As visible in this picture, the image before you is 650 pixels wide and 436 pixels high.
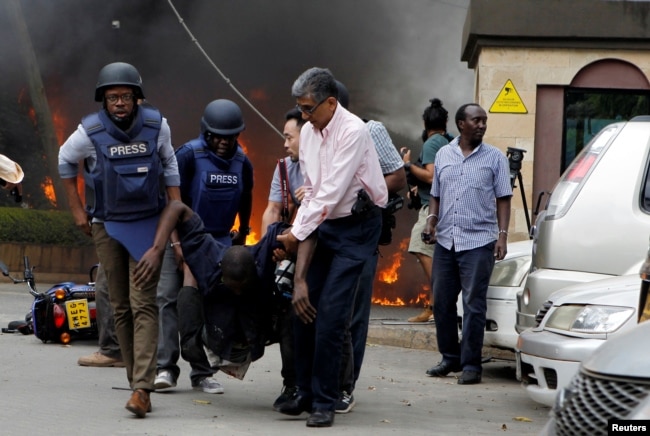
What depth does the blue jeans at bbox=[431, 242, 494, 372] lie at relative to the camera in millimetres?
9258

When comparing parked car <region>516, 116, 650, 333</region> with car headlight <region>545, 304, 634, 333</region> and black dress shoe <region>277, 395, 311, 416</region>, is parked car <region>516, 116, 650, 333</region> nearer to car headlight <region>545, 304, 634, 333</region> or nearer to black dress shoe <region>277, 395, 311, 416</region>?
car headlight <region>545, 304, 634, 333</region>

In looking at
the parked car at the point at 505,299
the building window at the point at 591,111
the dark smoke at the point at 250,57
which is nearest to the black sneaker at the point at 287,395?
the parked car at the point at 505,299

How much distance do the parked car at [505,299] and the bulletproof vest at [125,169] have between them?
3193 millimetres

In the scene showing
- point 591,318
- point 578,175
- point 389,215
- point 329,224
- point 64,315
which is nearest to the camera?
point 591,318

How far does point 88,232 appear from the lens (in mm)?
7645

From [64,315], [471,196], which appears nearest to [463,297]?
[471,196]

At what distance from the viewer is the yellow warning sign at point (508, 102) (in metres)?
13.3

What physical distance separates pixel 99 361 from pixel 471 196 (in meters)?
2.80

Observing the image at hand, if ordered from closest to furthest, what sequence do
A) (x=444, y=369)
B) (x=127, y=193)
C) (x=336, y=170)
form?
1. (x=336, y=170)
2. (x=127, y=193)
3. (x=444, y=369)

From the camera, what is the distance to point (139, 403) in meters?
7.02

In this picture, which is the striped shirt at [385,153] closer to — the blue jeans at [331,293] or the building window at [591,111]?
the blue jeans at [331,293]

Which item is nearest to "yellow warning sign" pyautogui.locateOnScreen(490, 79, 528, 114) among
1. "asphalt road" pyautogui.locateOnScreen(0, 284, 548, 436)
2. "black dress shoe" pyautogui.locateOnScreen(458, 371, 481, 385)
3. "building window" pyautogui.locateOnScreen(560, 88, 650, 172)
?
"building window" pyautogui.locateOnScreen(560, 88, 650, 172)

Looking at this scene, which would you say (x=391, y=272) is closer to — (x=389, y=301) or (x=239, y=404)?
(x=389, y=301)

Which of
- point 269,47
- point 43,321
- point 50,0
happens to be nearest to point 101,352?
point 43,321
